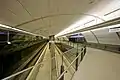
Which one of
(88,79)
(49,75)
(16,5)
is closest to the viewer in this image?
(16,5)

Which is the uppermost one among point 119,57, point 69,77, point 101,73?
point 119,57

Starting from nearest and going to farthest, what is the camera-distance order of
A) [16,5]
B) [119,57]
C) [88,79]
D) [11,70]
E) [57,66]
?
[119,57], [16,5], [88,79], [11,70], [57,66]

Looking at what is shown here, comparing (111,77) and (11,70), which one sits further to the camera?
(11,70)

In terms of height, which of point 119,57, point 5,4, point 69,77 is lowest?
point 69,77

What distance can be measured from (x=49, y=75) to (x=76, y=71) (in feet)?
1.69

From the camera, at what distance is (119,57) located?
A: 5.15ft

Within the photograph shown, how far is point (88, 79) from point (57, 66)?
71 centimetres

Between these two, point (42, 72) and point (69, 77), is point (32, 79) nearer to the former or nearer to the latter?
point (42, 72)

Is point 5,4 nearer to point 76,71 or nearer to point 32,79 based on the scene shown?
point 32,79

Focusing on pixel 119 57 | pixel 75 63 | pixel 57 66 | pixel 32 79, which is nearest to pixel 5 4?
pixel 32 79

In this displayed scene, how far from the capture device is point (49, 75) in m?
2.23

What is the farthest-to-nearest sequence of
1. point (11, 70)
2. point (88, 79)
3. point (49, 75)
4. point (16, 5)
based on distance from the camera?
1. point (11, 70)
2. point (49, 75)
3. point (88, 79)
4. point (16, 5)

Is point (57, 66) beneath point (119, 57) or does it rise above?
beneath

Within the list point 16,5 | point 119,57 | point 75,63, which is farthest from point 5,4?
point 75,63
